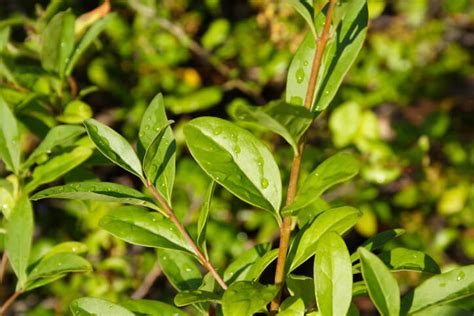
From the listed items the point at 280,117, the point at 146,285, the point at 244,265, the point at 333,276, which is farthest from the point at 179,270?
the point at 146,285

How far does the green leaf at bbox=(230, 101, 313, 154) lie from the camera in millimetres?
744

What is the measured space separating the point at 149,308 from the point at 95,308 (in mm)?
87

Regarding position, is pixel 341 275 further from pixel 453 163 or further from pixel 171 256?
pixel 453 163

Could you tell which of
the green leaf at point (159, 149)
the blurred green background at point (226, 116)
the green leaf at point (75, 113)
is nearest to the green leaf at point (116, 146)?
the green leaf at point (159, 149)

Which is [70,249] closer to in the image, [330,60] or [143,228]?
[143,228]

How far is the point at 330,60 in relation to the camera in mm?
990

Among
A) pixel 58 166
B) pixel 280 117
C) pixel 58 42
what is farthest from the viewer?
pixel 58 42

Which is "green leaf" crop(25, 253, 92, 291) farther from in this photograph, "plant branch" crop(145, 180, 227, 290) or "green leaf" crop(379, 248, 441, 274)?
"green leaf" crop(379, 248, 441, 274)

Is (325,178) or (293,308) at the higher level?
(325,178)

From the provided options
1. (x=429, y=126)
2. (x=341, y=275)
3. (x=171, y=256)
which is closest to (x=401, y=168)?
(x=429, y=126)

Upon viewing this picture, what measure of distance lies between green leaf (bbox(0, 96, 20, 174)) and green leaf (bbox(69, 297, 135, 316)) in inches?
13.3

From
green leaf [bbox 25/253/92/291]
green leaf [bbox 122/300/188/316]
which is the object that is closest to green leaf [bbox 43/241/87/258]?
green leaf [bbox 25/253/92/291]

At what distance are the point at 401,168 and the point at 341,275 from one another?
1303 mm

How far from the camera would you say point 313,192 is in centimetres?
88
